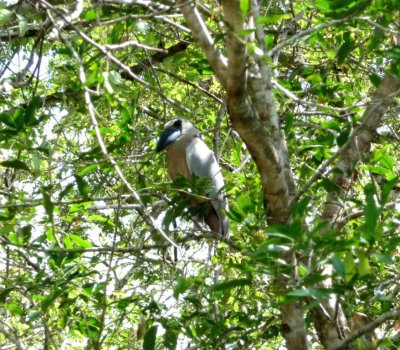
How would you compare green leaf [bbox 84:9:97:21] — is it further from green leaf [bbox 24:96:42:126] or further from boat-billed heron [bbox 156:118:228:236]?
boat-billed heron [bbox 156:118:228:236]

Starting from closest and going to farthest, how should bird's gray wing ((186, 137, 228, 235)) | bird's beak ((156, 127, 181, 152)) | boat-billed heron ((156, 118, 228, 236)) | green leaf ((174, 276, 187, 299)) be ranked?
green leaf ((174, 276, 187, 299)) → bird's beak ((156, 127, 181, 152)) → bird's gray wing ((186, 137, 228, 235)) → boat-billed heron ((156, 118, 228, 236))

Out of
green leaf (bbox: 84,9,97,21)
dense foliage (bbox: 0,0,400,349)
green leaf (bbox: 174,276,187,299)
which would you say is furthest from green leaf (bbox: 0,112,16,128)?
green leaf (bbox: 174,276,187,299)

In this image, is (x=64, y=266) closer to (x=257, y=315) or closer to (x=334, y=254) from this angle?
(x=257, y=315)

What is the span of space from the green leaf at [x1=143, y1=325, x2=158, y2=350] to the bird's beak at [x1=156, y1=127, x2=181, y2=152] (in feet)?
5.79

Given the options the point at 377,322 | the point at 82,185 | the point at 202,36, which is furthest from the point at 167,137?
the point at 377,322

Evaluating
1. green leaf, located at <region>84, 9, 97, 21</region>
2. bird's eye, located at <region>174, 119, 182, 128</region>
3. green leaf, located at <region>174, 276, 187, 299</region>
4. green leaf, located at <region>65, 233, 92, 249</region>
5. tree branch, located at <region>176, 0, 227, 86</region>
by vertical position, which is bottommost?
green leaf, located at <region>174, 276, 187, 299</region>

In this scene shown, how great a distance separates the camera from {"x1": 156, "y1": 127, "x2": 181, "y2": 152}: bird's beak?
4582mm

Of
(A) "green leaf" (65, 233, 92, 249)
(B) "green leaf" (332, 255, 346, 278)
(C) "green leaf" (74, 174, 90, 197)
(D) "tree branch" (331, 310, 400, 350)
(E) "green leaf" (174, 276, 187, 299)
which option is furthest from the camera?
(A) "green leaf" (65, 233, 92, 249)

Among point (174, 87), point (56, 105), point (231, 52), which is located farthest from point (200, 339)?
point (56, 105)

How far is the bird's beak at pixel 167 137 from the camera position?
4.58m

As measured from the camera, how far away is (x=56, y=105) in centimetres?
528

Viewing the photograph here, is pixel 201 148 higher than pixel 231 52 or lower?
higher

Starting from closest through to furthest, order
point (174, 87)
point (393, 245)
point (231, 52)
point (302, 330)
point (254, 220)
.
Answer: point (393, 245) → point (231, 52) → point (254, 220) → point (302, 330) → point (174, 87)

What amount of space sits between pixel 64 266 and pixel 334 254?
1356 millimetres
